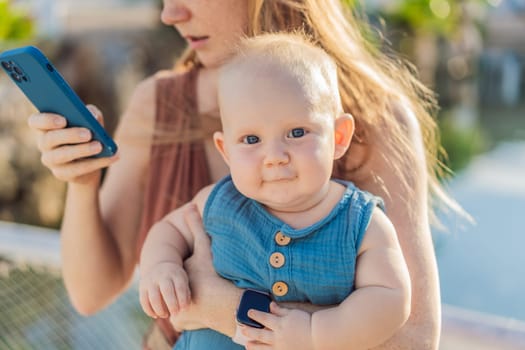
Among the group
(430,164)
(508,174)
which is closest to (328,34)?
(430,164)

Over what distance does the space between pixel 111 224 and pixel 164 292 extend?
1.67 ft

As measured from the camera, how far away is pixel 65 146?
1.31 m

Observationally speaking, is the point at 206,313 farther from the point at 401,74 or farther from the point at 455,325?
the point at 455,325

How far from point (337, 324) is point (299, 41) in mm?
445

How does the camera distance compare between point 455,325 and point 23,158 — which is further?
point 23,158

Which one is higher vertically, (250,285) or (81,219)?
(250,285)

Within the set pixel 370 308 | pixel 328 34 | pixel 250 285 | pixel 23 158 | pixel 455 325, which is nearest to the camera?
pixel 370 308

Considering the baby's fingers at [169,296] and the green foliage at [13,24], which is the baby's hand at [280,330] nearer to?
the baby's fingers at [169,296]

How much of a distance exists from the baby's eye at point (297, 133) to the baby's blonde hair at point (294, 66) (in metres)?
0.04

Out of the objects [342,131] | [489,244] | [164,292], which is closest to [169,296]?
[164,292]

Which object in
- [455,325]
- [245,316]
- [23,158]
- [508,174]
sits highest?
[245,316]

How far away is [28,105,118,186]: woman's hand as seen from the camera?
1279 mm

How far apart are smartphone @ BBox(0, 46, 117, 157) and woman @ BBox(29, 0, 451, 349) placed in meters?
0.02

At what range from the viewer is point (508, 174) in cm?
795
